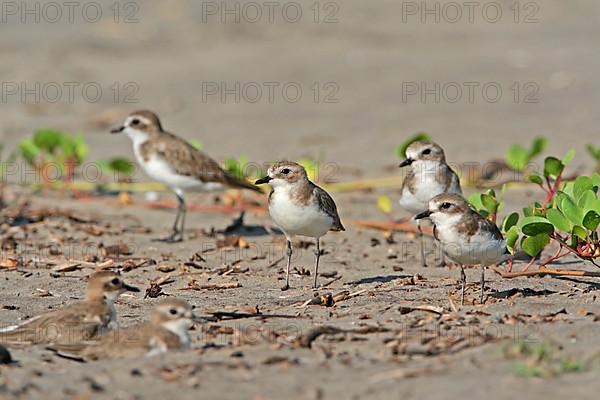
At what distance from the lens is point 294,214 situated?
8000mm

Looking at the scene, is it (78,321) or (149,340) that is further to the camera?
(78,321)

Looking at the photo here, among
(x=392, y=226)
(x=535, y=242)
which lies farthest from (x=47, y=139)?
(x=535, y=242)

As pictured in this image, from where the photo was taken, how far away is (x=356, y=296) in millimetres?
7461

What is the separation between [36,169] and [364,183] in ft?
12.7

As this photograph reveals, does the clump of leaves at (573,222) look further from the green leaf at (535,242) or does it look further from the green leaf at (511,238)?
the green leaf at (511,238)

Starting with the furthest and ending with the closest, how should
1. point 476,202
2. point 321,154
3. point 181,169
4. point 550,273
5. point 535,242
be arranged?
1. point 321,154
2. point 181,169
3. point 476,202
4. point 550,273
5. point 535,242

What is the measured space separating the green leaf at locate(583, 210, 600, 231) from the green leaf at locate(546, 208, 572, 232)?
0.45ft

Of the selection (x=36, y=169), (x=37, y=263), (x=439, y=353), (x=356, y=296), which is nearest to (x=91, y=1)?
(x=36, y=169)

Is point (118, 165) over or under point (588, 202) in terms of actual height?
over

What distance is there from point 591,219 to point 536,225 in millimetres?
385

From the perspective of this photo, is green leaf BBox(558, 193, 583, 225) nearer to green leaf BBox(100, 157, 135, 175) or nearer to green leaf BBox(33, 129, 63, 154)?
green leaf BBox(100, 157, 135, 175)

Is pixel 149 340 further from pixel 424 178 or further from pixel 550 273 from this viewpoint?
pixel 424 178

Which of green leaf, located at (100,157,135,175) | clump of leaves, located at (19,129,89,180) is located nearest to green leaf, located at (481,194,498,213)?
green leaf, located at (100,157,135,175)

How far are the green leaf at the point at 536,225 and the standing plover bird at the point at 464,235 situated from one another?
19 centimetres
